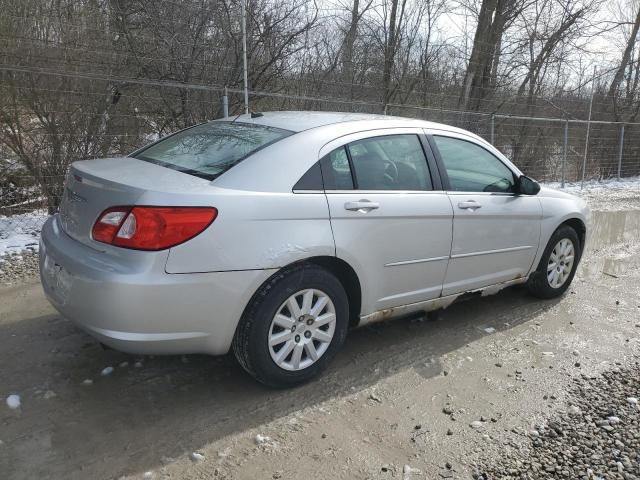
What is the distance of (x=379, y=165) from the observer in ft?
11.6

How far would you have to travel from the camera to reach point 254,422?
112 inches

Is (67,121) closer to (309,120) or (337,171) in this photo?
(309,120)

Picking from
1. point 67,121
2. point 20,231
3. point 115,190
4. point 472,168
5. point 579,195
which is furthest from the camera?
point 579,195

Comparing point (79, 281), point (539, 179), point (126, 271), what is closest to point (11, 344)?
point (79, 281)

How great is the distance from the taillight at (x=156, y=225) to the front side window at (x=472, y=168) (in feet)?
6.38

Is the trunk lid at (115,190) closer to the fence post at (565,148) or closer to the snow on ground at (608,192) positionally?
the snow on ground at (608,192)

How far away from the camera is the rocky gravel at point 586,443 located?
8.50 ft

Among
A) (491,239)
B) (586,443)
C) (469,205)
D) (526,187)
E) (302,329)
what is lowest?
(586,443)

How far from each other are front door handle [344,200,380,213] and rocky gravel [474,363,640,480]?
1523 mm

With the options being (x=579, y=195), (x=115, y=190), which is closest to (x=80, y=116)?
(x=115, y=190)

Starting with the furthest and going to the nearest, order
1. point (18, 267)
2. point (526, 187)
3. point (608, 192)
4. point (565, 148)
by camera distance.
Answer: point (565, 148) < point (608, 192) < point (18, 267) < point (526, 187)

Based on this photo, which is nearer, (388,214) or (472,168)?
(388,214)

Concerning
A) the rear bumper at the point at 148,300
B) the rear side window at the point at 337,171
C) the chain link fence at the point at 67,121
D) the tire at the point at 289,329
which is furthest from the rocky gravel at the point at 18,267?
the rear side window at the point at 337,171

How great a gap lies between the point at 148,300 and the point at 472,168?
103 inches
